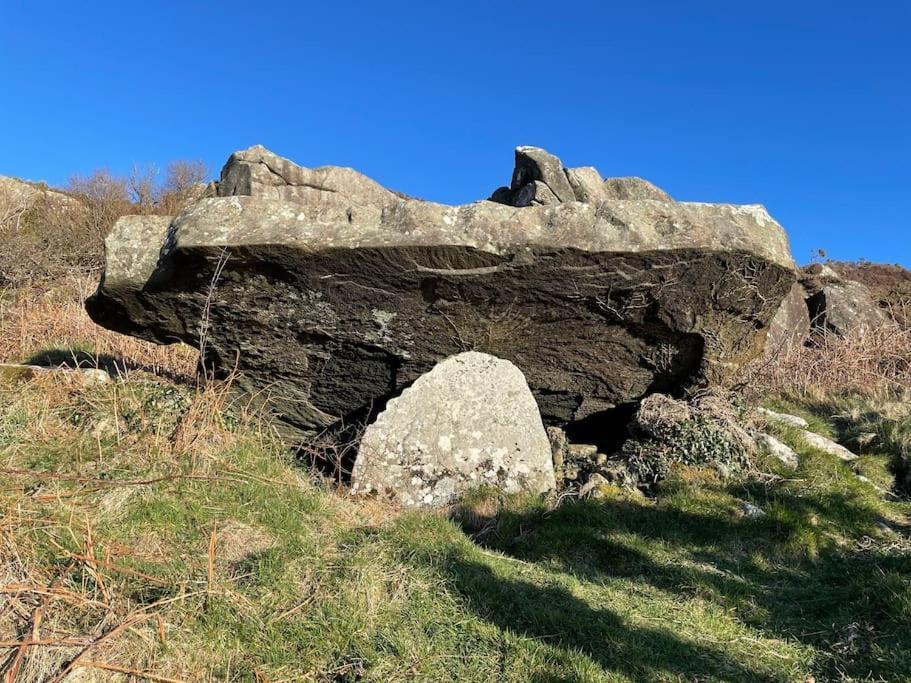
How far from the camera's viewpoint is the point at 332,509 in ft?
16.1

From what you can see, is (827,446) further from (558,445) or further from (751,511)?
(558,445)

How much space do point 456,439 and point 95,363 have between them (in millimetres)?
4017

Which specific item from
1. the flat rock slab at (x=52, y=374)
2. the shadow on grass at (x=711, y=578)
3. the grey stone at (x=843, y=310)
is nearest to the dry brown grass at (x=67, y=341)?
the flat rock slab at (x=52, y=374)

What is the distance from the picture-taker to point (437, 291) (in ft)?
19.8

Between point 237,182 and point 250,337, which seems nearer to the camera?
point 250,337

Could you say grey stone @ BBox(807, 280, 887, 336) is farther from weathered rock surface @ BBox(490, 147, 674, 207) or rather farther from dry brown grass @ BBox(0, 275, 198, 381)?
dry brown grass @ BBox(0, 275, 198, 381)

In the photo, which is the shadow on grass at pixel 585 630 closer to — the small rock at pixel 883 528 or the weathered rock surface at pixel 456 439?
the weathered rock surface at pixel 456 439

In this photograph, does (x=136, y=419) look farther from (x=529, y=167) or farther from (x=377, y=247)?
(x=529, y=167)

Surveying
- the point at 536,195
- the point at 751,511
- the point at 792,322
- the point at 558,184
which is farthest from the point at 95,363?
the point at 792,322

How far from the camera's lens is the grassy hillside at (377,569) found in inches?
129

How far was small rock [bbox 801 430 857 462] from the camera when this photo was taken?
7.16 m

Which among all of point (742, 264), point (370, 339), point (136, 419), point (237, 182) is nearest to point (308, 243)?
point (370, 339)

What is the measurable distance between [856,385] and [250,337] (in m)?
8.81

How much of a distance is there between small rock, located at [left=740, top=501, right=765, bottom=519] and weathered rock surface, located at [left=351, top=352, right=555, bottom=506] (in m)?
1.65
